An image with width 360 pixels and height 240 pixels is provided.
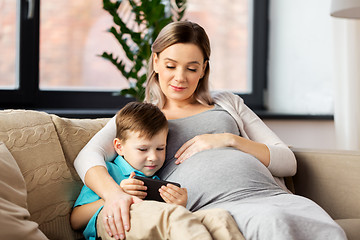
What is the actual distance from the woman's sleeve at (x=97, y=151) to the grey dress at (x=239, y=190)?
0.21 metres

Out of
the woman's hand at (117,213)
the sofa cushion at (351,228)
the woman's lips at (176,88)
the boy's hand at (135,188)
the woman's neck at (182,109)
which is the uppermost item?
the woman's lips at (176,88)

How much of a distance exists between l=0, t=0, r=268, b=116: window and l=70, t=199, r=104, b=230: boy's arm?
4.18 ft

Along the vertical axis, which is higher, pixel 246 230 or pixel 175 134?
pixel 175 134

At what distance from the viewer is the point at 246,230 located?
4.47ft

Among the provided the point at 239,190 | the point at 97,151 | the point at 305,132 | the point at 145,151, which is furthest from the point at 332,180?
the point at 305,132

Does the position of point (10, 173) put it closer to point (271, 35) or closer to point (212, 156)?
point (212, 156)

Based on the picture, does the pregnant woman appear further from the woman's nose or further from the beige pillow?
the beige pillow

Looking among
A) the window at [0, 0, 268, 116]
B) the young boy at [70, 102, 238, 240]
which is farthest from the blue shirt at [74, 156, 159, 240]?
the window at [0, 0, 268, 116]

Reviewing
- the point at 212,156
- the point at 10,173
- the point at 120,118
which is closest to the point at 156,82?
the point at 120,118

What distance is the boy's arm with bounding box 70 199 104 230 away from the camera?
1.61 metres

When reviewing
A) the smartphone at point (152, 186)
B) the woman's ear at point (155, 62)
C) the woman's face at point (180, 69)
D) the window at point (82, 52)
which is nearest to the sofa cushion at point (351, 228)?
the smartphone at point (152, 186)

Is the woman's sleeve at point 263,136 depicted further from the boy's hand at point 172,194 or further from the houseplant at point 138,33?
the houseplant at point 138,33

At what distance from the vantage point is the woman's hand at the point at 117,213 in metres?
1.40

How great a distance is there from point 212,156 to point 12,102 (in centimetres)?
168
